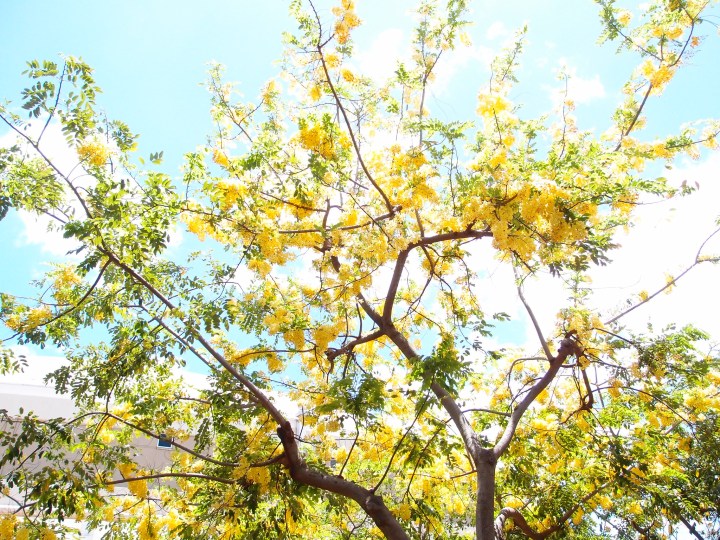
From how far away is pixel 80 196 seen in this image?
3617 mm

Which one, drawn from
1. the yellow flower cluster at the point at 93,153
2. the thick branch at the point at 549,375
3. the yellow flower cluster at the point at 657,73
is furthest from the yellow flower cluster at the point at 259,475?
the yellow flower cluster at the point at 657,73

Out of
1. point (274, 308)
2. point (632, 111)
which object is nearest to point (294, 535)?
point (274, 308)

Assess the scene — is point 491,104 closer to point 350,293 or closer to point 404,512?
point 350,293

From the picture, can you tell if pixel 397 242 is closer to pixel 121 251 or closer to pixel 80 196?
pixel 121 251

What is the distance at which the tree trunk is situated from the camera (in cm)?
400

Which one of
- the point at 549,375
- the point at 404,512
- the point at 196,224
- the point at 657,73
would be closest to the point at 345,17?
the point at 196,224

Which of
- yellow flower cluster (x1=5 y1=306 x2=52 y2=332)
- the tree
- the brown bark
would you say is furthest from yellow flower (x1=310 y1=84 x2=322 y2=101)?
yellow flower cluster (x1=5 y1=306 x2=52 y2=332)

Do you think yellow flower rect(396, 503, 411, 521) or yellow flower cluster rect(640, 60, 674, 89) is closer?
yellow flower cluster rect(640, 60, 674, 89)

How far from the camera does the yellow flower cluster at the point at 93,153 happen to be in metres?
3.75

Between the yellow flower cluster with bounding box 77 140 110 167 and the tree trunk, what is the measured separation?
359 cm

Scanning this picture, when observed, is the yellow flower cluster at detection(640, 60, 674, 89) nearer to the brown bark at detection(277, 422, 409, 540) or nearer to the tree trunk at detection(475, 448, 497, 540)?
the tree trunk at detection(475, 448, 497, 540)

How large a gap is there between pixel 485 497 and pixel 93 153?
12.6 feet

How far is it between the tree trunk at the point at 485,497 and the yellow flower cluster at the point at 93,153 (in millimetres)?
3589

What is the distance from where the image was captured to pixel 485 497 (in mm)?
4102
